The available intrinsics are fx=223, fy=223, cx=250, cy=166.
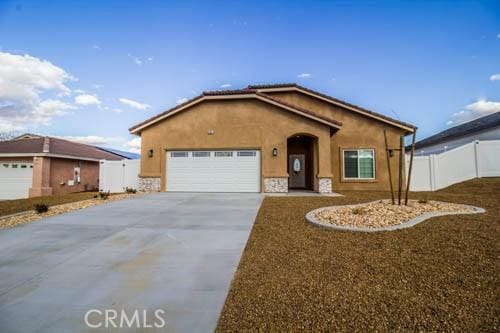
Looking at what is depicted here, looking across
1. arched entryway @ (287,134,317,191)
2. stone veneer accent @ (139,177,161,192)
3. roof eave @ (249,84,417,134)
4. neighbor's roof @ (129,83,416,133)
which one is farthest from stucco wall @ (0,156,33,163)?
arched entryway @ (287,134,317,191)

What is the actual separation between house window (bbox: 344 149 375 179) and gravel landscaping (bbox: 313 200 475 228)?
6.33 metres

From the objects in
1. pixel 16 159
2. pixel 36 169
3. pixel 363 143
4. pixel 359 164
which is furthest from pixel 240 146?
pixel 16 159

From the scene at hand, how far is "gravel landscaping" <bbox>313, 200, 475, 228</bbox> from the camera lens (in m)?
5.56

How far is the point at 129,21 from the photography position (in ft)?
37.0

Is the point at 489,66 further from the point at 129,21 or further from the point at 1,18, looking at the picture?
the point at 1,18

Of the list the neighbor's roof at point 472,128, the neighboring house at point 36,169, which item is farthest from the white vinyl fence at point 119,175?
the neighbor's roof at point 472,128

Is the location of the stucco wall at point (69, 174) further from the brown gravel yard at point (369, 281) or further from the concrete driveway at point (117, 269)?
the brown gravel yard at point (369, 281)

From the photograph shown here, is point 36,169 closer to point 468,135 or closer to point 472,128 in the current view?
point 472,128

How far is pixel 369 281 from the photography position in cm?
304

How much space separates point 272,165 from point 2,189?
19.1 metres

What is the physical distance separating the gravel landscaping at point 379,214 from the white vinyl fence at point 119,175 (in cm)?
1210

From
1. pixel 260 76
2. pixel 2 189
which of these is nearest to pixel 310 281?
pixel 260 76

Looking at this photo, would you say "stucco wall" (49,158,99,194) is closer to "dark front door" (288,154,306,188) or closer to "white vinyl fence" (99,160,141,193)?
"white vinyl fence" (99,160,141,193)

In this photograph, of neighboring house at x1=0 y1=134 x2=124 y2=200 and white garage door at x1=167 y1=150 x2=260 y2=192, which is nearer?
white garage door at x1=167 y1=150 x2=260 y2=192
